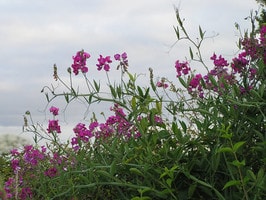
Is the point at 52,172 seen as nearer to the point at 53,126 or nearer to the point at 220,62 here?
the point at 53,126

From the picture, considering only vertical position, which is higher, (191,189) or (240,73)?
(240,73)

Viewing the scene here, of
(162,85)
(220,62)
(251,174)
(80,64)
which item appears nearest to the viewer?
(251,174)

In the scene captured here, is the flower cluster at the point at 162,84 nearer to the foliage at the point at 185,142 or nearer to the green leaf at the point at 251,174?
the foliage at the point at 185,142

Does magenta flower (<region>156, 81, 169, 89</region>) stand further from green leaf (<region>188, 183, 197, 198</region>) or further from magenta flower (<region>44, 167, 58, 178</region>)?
green leaf (<region>188, 183, 197, 198</region>)

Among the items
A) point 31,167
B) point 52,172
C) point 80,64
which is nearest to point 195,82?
point 80,64

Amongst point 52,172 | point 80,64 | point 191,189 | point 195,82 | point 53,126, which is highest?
point 80,64

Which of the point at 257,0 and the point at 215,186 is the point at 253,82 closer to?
the point at 215,186

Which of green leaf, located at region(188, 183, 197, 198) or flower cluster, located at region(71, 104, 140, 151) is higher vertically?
flower cluster, located at region(71, 104, 140, 151)

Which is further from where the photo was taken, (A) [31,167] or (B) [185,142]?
(A) [31,167]

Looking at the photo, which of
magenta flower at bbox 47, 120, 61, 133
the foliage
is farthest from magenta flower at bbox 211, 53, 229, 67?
magenta flower at bbox 47, 120, 61, 133

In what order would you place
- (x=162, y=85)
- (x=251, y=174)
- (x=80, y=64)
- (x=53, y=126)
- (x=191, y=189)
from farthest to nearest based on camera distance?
(x=162, y=85)
(x=53, y=126)
(x=80, y=64)
(x=191, y=189)
(x=251, y=174)

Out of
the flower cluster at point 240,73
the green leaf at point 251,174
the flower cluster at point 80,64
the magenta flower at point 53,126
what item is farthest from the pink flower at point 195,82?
the magenta flower at point 53,126

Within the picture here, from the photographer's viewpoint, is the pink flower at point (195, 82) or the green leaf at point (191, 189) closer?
the green leaf at point (191, 189)

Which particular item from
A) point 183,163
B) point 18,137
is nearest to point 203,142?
point 183,163
